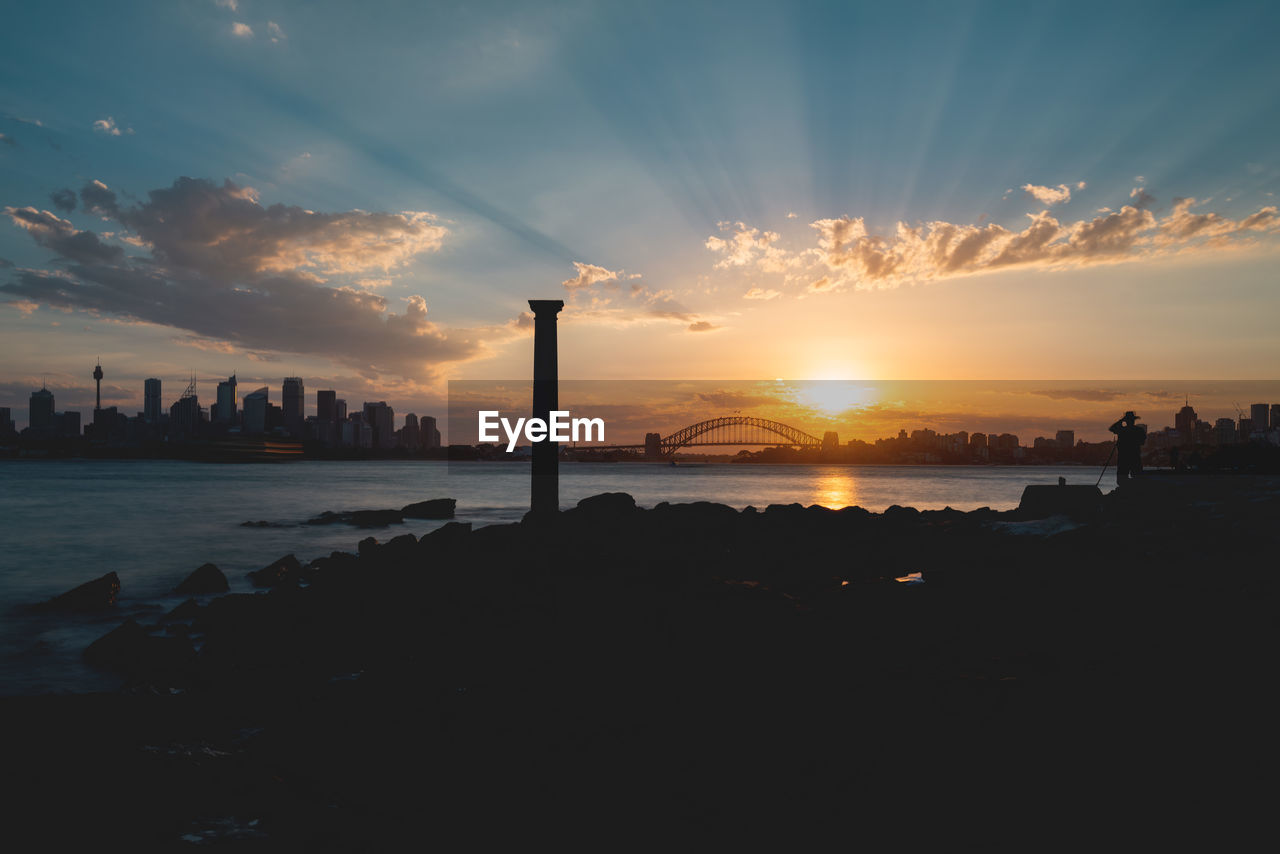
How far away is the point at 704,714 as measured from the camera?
6367mm

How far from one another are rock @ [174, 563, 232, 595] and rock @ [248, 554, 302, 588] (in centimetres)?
80

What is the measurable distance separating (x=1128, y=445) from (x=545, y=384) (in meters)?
13.5

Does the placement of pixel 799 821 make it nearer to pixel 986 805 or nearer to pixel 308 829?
pixel 986 805

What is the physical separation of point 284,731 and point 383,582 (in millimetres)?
6473

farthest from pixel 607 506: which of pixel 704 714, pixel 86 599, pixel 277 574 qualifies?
pixel 86 599

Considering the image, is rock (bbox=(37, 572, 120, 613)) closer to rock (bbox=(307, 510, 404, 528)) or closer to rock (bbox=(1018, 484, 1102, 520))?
rock (bbox=(307, 510, 404, 528))

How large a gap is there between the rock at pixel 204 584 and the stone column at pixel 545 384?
7.58 meters

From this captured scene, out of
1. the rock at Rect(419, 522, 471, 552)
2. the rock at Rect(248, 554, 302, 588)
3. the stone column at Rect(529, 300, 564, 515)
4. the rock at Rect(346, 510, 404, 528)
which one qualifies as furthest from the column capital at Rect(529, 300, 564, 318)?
the rock at Rect(346, 510, 404, 528)

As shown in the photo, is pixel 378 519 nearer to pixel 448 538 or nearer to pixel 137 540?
pixel 137 540

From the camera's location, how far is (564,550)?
12695 millimetres

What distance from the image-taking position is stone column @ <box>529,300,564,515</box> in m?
15.2

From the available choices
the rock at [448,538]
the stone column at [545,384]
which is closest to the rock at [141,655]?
the rock at [448,538]

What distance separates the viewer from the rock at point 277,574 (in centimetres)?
1659

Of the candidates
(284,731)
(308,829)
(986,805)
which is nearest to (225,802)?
(308,829)
